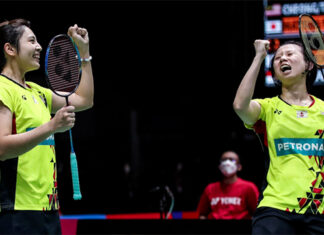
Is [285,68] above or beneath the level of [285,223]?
above

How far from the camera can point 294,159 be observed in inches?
107

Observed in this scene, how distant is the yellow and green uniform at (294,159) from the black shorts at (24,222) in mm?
1064

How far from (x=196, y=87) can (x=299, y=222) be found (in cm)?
720

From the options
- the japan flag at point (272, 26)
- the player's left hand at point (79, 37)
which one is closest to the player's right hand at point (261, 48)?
the player's left hand at point (79, 37)

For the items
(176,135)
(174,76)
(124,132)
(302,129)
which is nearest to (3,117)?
(302,129)

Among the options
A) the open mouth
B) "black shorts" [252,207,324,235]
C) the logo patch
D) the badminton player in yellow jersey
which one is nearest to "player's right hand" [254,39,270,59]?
the open mouth

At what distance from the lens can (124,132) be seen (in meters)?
10.5

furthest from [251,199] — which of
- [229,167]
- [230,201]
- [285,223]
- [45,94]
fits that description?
[45,94]

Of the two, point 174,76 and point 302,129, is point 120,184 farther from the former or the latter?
point 302,129

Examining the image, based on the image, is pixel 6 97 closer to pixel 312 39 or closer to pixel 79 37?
pixel 79 37

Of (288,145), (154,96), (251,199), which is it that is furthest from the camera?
(154,96)

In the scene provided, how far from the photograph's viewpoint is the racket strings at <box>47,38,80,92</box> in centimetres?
264

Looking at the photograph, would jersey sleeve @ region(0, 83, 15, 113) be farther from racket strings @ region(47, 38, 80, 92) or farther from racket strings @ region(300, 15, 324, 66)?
racket strings @ region(300, 15, 324, 66)

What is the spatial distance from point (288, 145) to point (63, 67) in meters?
1.19
